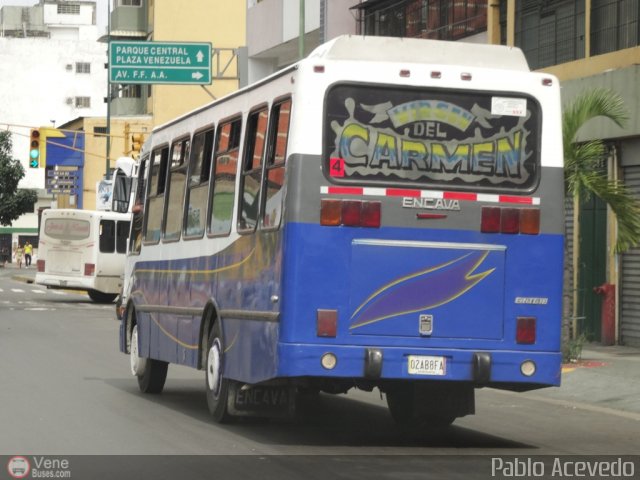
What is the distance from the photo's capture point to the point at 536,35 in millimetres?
27000

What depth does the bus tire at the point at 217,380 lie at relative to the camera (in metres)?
13.4

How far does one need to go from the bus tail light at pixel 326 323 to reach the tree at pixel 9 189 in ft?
262

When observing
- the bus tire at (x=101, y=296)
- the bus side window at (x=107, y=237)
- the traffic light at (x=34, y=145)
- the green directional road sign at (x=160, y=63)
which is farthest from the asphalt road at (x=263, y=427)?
the traffic light at (x=34, y=145)

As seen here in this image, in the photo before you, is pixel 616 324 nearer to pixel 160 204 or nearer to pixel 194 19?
pixel 160 204

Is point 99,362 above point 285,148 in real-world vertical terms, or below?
below

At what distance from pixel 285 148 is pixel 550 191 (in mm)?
2268

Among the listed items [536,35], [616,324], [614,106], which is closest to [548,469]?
[614,106]

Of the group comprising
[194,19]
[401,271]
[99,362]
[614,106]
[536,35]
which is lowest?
[99,362]

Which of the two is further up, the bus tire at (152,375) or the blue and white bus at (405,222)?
the blue and white bus at (405,222)

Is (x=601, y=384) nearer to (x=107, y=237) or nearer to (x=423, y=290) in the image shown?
(x=423, y=290)

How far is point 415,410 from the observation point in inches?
538

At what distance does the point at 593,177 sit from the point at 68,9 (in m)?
115

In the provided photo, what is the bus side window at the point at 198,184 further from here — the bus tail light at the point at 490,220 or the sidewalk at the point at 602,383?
the sidewalk at the point at 602,383

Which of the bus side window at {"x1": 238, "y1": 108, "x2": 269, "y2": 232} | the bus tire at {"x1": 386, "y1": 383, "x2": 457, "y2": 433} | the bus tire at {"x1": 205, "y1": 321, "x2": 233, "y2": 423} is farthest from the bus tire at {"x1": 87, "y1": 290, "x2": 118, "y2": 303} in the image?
the bus side window at {"x1": 238, "y1": 108, "x2": 269, "y2": 232}
